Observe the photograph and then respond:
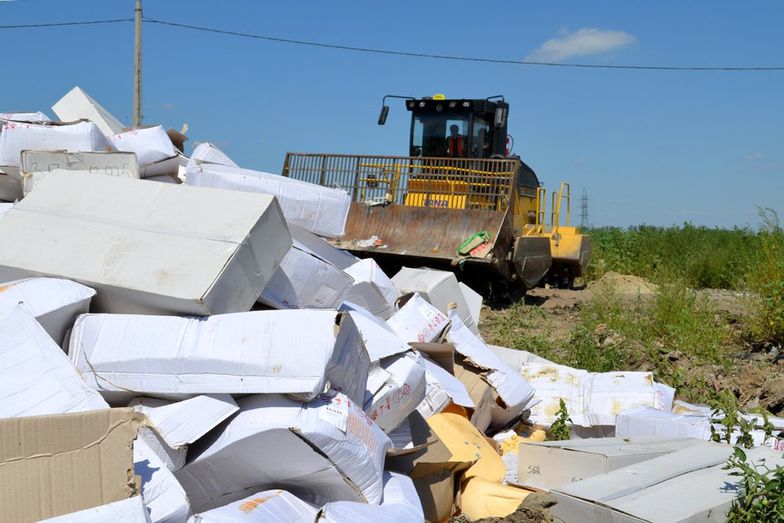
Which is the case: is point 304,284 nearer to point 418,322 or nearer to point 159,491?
point 418,322

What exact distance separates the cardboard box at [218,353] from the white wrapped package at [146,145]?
178 cm

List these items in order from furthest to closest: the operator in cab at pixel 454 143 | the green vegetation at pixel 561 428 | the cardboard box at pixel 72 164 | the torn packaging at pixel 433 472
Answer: the operator in cab at pixel 454 143, the green vegetation at pixel 561 428, the cardboard box at pixel 72 164, the torn packaging at pixel 433 472

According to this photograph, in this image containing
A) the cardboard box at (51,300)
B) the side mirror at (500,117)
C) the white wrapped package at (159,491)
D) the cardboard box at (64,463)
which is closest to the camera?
the cardboard box at (64,463)

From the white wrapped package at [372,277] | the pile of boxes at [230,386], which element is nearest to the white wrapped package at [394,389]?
the pile of boxes at [230,386]

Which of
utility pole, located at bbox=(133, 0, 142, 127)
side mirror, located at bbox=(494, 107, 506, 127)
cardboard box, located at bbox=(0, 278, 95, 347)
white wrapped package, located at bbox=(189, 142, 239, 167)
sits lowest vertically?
cardboard box, located at bbox=(0, 278, 95, 347)

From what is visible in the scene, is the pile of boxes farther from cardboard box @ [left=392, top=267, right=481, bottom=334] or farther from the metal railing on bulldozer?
the metal railing on bulldozer

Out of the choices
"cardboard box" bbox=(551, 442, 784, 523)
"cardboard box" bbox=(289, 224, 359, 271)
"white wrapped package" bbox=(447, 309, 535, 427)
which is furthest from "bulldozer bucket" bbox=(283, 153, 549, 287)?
"cardboard box" bbox=(551, 442, 784, 523)

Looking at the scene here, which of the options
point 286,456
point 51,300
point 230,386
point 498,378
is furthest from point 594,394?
point 51,300

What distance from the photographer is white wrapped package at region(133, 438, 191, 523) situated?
2.11m

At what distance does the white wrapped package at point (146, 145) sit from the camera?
4.42 meters

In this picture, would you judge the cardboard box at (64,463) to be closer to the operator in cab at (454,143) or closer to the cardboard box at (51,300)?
the cardboard box at (51,300)

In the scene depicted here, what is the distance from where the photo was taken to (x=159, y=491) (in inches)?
85.1

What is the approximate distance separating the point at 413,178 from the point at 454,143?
3.35 ft

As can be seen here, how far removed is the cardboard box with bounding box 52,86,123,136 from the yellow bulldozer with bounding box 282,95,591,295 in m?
4.18
